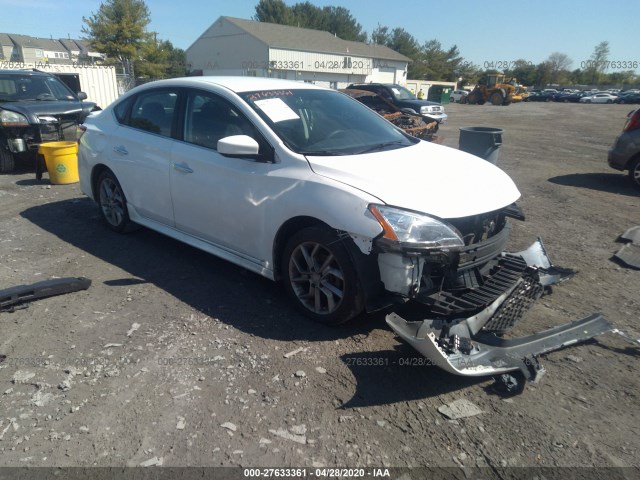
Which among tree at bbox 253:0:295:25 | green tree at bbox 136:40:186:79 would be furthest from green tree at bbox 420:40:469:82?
green tree at bbox 136:40:186:79

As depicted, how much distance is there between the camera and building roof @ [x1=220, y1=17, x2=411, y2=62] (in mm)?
45469

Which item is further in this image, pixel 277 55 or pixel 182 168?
pixel 277 55

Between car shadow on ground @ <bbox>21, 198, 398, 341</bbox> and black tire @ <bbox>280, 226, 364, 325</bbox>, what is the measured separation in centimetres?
17

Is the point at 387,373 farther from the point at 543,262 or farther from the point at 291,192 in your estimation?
the point at 543,262

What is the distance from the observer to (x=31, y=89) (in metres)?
9.25

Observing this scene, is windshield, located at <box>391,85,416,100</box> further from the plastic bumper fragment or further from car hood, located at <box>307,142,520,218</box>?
the plastic bumper fragment

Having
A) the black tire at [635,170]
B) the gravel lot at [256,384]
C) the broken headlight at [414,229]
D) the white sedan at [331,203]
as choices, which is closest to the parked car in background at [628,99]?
the black tire at [635,170]

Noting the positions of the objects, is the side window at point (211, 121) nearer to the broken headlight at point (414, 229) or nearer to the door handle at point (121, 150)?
the door handle at point (121, 150)

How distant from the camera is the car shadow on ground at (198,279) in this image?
11.5 ft

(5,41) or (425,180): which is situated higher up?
(5,41)

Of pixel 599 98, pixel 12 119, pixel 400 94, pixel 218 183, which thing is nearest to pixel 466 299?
pixel 218 183

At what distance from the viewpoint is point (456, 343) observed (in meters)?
2.81

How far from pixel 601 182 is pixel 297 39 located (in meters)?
45.1

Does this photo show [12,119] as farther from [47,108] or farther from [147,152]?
[147,152]
